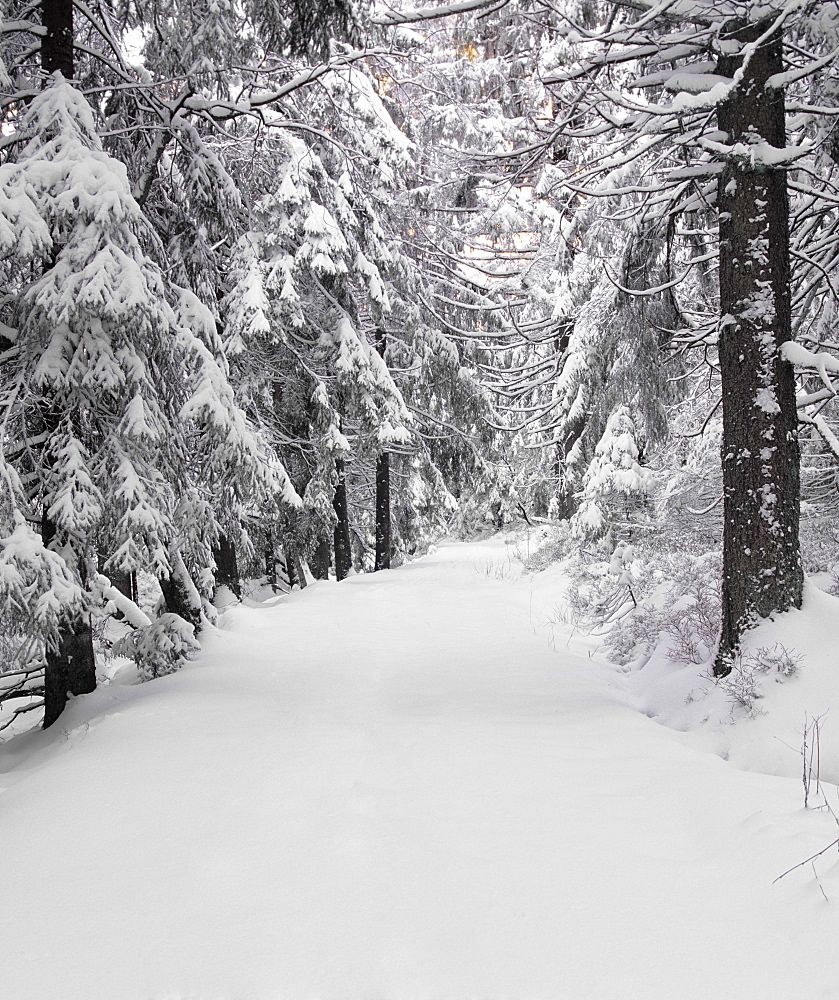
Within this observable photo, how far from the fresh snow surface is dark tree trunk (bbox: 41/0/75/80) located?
18.5 ft

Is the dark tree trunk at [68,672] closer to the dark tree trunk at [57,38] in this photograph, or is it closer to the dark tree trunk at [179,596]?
the dark tree trunk at [179,596]

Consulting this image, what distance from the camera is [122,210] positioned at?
4.66 meters

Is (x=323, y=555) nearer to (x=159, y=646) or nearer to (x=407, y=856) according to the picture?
(x=159, y=646)

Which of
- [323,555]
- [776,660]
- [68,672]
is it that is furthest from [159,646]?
[323,555]

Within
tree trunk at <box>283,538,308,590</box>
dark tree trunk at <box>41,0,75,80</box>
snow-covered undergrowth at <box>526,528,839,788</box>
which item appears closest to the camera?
snow-covered undergrowth at <box>526,528,839,788</box>

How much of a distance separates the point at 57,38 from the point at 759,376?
21.7 feet

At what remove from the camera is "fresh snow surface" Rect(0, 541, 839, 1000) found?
2.19 m

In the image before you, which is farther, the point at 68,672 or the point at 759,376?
the point at 68,672

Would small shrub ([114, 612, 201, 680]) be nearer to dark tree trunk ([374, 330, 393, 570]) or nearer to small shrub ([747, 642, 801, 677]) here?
small shrub ([747, 642, 801, 677])

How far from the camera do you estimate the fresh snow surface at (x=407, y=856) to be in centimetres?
219

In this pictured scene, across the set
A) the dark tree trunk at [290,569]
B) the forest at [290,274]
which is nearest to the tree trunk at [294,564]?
the dark tree trunk at [290,569]

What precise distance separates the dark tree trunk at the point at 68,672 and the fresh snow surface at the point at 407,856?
0.82 m

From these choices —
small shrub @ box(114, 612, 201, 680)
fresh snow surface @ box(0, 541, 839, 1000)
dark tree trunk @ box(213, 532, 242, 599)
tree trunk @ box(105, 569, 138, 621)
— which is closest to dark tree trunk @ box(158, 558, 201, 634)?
tree trunk @ box(105, 569, 138, 621)

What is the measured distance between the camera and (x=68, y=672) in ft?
20.1
